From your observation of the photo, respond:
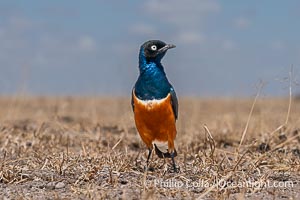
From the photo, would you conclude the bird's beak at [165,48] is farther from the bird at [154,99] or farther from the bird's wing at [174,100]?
the bird's wing at [174,100]

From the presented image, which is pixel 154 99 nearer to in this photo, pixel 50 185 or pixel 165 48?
pixel 165 48

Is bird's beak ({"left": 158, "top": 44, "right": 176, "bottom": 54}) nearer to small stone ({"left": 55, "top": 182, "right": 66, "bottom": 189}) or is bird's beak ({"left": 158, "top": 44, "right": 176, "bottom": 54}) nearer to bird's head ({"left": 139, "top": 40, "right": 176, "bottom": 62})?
bird's head ({"left": 139, "top": 40, "right": 176, "bottom": 62})

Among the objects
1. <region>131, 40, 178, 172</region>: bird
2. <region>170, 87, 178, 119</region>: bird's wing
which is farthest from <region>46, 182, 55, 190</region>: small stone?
<region>170, 87, 178, 119</region>: bird's wing

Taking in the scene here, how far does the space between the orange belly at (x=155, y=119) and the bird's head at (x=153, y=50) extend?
0.33m

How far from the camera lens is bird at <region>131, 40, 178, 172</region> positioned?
196 inches

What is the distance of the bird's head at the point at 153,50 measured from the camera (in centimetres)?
510

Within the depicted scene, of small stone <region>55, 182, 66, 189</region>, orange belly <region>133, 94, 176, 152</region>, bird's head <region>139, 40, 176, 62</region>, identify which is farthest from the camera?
bird's head <region>139, 40, 176, 62</region>

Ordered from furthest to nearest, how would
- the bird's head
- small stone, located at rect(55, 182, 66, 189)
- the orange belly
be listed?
the bird's head
the orange belly
small stone, located at rect(55, 182, 66, 189)

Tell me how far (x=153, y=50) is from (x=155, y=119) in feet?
1.86

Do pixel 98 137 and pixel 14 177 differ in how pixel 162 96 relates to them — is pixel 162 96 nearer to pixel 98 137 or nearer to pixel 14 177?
pixel 14 177

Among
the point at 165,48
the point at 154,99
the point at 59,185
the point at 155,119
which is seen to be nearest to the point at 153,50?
the point at 165,48

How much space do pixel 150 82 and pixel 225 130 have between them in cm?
313

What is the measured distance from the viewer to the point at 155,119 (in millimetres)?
5008

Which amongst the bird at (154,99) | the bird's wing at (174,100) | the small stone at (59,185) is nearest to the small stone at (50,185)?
the small stone at (59,185)
